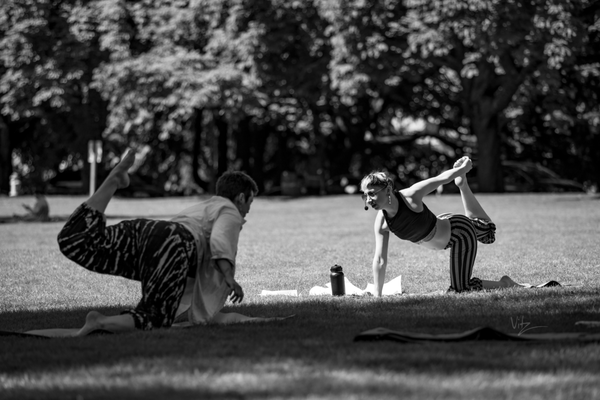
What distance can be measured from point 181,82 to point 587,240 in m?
20.5

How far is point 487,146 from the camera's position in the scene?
1275 inches

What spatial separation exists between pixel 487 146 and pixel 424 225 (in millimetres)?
24237

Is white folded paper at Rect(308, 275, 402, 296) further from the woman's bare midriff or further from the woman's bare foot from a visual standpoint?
the woman's bare foot

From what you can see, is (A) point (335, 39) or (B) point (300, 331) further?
(A) point (335, 39)

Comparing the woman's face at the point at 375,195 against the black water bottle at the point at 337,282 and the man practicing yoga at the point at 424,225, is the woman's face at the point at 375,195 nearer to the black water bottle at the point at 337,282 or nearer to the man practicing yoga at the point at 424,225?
the man practicing yoga at the point at 424,225

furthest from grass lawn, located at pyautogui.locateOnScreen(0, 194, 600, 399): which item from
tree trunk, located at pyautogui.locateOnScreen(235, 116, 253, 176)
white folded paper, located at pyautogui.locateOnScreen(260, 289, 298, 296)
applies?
tree trunk, located at pyautogui.locateOnScreen(235, 116, 253, 176)

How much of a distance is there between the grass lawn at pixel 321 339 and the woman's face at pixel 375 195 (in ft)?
3.20

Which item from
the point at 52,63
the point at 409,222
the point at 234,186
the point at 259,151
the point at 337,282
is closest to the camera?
the point at 234,186

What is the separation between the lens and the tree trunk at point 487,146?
1244 inches

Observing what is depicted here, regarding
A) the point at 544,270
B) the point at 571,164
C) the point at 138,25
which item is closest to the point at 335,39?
the point at 138,25

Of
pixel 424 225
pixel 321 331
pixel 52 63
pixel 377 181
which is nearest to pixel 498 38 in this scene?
pixel 424 225

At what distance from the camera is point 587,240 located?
1476 cm

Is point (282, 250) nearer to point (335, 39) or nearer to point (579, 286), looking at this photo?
point (579, 286)

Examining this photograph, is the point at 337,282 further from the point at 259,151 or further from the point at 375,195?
the point at 259,151
